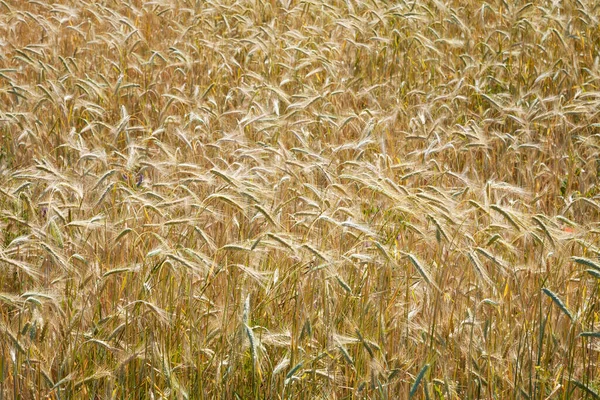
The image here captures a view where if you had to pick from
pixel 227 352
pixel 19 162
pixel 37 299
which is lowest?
pixel 19 162

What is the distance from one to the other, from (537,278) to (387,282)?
51 cm

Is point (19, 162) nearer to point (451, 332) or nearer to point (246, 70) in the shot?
point (246, 70)

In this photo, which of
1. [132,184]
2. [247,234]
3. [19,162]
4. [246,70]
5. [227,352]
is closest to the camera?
[227,352]

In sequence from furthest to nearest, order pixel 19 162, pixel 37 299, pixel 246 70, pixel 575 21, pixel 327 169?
1. pixel 575 21
2. pixel 246 70
3. pixel 19 162
4. pixel 327 169
5. pixel 37 299

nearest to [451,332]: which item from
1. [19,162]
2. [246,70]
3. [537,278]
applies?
[537,278]

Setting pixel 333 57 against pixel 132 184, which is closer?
pixel 132 184

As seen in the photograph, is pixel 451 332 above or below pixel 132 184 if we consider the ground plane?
above

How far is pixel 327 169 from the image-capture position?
129 inches

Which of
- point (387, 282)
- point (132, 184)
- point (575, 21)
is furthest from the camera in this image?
point (575, 21)

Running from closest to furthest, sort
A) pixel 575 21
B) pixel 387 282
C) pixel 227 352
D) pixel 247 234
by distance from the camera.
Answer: pixel 227 352
pixel 387 282
pixel 247 234
pixel 575 21

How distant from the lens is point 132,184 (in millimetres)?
3518

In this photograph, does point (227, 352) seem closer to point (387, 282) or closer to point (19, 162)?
point (387, 282)

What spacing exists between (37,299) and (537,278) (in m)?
1.58

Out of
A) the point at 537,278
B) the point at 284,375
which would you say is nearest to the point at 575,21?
the point at 537,278
